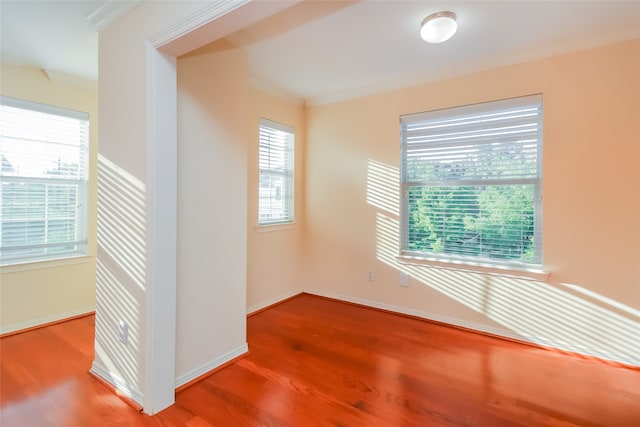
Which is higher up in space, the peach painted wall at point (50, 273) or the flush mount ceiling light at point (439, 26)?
the flush mount ceiling light at point (439, 26)

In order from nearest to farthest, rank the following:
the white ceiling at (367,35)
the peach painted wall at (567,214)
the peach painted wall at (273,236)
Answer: the white ceiling at (367,35) → the peach painted wall at (567,214) → the peach painted wall at (273,236)

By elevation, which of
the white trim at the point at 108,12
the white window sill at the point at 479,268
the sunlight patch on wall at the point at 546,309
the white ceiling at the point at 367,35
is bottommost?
the sunlight patch on wall at the point at 546,309

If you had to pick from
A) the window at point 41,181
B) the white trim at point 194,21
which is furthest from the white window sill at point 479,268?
the window at point 41,181

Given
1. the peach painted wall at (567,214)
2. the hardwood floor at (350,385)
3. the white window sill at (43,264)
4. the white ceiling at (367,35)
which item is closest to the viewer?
the hardwood floor at (350,385)

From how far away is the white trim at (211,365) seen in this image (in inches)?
79.0

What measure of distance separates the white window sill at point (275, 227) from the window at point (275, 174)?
49 mm

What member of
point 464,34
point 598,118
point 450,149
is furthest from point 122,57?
point 598,118

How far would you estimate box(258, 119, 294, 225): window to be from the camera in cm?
345

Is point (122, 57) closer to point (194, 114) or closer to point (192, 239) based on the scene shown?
point (194, 114)

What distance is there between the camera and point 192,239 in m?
2.04

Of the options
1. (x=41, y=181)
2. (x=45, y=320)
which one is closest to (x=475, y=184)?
(x=41, y=181)

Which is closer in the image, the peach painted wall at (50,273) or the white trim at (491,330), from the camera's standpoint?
the white trim at (491,330)

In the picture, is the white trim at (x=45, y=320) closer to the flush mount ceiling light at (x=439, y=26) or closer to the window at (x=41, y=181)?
the window at (x=41, y=181)

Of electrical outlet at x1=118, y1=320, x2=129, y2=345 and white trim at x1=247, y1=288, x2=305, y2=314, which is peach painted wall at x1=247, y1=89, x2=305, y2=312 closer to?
white trim at x1=247, y1=288, x2=305, y2=314
